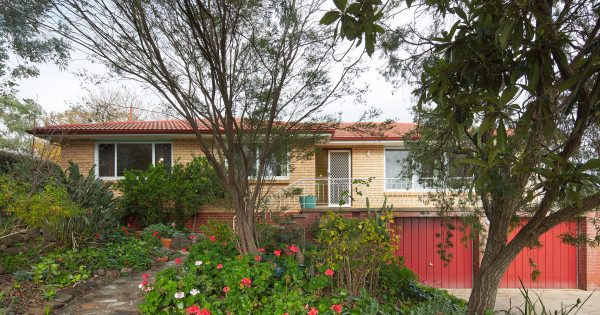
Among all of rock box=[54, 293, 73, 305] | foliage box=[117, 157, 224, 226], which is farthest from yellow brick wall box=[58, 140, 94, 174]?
rock box=[54, 293, 73, 305]

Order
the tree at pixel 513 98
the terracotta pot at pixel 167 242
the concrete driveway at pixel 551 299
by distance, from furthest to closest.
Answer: the concrete driveway at pixel 551 299 < the terracotta pot at pixel 167 242 < the tree at pixel 513 98

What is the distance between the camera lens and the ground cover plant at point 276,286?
4.24 metres

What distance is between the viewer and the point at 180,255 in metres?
7.66

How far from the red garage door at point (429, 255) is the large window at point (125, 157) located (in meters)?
7.58

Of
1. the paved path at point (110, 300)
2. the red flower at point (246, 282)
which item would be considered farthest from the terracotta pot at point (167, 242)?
the red flower at point (246, 282)

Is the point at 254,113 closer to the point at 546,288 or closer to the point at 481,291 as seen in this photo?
the point at 481,291

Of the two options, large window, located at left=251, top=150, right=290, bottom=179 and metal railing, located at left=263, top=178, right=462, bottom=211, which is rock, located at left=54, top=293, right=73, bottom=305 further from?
metal railing, located at left=263, top=178, right=462, bottom=211

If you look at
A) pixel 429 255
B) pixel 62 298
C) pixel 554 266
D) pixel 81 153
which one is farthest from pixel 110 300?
pixel 554 266

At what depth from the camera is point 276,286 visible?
4.53 metres

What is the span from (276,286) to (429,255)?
9321 millimetres

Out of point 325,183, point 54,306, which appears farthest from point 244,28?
point 325,183

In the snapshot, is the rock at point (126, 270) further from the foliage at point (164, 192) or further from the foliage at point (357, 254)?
the foliage at point (164, 192)

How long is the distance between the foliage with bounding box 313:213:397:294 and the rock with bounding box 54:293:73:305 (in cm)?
295

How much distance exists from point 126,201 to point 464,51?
376 inches
